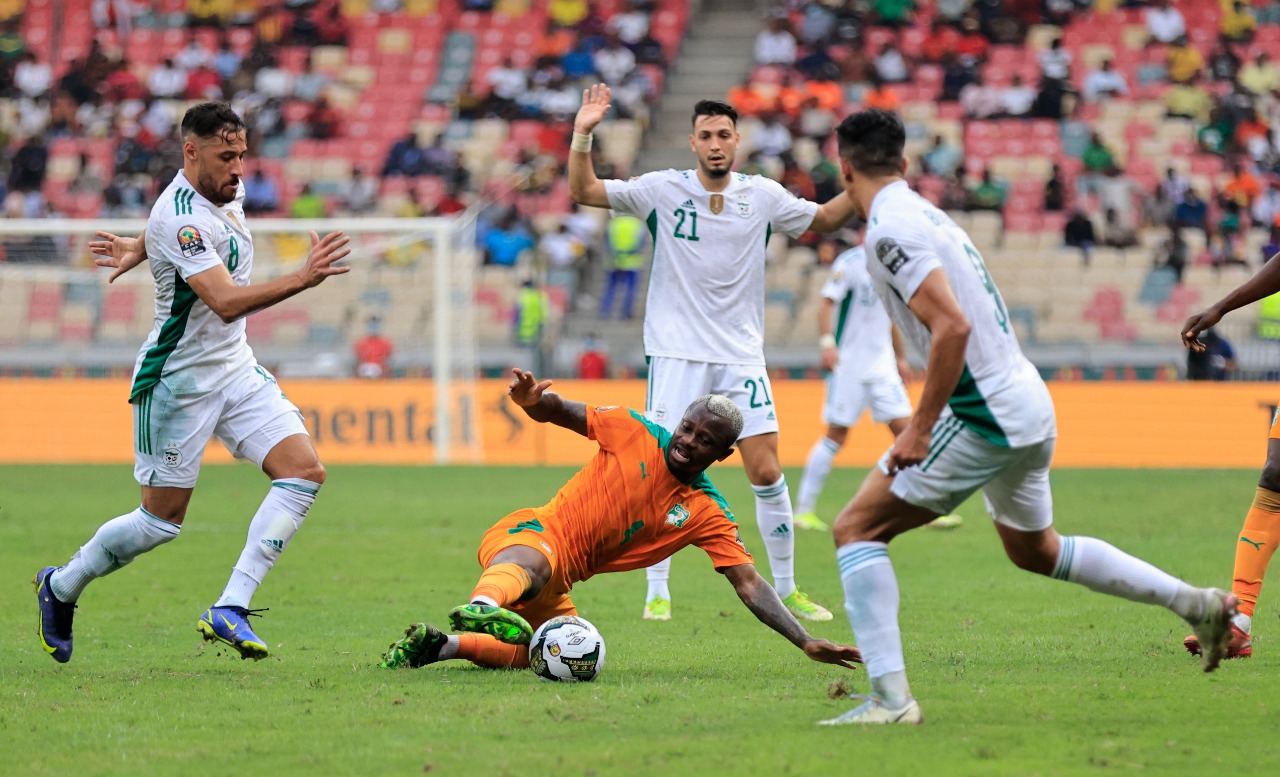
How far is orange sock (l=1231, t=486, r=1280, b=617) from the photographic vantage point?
299 inches

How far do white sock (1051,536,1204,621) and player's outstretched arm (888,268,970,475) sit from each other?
99 cm

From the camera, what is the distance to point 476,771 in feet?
16.4

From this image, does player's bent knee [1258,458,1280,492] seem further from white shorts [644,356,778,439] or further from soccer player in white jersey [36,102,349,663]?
soccer player in white jersey [36,102,349,663]

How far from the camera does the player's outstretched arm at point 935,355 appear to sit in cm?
531

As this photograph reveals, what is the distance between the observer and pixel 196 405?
296 inches

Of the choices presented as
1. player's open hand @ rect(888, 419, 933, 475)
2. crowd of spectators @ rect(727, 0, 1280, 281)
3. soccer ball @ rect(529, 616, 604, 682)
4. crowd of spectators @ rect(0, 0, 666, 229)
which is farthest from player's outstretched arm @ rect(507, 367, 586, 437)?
crowd of spectators @ rect(0, 0, 666, 229)

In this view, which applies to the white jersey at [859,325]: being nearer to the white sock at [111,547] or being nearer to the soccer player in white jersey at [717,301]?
the soccer player in white jersey at [717,301]

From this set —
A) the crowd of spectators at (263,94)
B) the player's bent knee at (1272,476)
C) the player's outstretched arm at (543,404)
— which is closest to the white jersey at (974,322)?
the player's outstretched arm at (543,404)

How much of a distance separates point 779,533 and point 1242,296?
2943 mm

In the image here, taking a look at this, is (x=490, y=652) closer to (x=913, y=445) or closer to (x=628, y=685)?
(x=628, y=685)

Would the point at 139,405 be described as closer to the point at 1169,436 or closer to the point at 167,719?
the point at 167,719

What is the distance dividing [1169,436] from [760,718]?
17194 millimetres

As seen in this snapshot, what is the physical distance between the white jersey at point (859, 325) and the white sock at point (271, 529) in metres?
8.13

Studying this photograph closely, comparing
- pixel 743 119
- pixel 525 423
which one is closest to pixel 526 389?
pixel 525 423
